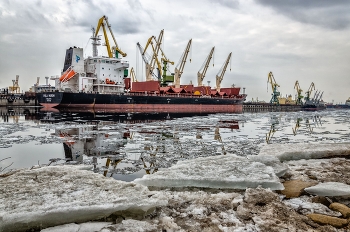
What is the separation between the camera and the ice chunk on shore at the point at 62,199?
8.34ft

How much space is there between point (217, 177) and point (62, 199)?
220 cm

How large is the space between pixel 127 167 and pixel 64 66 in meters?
42.2

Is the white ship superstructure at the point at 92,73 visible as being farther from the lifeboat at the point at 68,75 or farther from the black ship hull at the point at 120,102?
the black ship hull at the point at 120,102

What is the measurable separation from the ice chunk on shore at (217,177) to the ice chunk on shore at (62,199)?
2.28 ft

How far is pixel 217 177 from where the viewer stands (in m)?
3.95

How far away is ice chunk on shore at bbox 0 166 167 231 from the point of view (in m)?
2.54

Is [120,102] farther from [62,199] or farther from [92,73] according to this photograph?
[62,199]

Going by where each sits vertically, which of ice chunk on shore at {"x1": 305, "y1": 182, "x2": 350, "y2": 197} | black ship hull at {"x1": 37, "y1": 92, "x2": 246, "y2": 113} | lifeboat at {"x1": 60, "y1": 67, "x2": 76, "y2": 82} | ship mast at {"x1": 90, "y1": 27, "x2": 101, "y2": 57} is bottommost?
ice chunk on shore at {"x1": 305, "y1": 182, "x2": 350, "y2": 197}

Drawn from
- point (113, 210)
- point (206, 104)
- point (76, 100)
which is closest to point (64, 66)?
point (76, 100)

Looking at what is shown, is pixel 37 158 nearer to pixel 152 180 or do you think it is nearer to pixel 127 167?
pixel 127 167

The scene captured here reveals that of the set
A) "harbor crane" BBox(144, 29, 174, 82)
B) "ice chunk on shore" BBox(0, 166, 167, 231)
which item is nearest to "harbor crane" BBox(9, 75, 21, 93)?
"harbor crane" BBox(144, 29, 174, 82)

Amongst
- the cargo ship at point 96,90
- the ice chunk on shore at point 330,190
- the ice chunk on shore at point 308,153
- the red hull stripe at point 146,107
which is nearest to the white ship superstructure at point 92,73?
the cargo ship at point 96,90

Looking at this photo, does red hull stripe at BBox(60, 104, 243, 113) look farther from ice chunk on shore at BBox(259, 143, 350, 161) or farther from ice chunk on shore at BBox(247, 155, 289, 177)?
ice chunk on shore at BBox(247, 155, 289, 177)

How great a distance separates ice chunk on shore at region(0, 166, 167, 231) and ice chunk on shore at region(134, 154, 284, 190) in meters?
0.70
